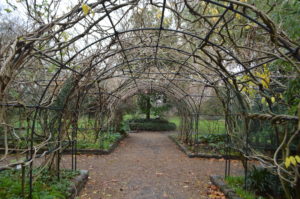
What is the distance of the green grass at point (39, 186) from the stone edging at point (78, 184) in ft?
0.32

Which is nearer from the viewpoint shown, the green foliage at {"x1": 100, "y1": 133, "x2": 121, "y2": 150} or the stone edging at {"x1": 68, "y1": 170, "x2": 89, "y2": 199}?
the stone edging at {"x1": 68, "y1": 170, "x2": 89, "y2": 199}

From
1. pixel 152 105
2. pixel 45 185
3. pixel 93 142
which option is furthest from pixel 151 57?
pixel 152 105

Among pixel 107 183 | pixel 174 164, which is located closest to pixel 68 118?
pixel 107 183

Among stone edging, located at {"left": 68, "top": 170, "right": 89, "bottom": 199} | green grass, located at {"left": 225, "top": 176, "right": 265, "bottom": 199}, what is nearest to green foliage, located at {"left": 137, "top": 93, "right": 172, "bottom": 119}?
stone edging, located at {"left": 68, "top": 170, "right": 89, "bottom": 199}

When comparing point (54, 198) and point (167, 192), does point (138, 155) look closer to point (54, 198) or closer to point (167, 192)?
point (167, 192)

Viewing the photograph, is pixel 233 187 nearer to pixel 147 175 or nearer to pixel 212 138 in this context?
pixel 147 175

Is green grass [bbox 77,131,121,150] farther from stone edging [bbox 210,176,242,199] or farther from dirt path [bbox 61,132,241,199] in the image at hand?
stone edging [bbox 210,176,242,199]

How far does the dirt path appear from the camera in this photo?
479 cm

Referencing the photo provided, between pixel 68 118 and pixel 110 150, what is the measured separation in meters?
4.47

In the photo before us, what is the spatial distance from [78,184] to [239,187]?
3.23 m

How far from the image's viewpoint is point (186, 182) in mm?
5680

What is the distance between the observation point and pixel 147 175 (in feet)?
20.4

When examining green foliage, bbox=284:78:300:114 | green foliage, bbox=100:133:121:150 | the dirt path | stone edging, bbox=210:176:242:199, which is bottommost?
the dirt path

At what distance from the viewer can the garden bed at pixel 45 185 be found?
3.56 m
